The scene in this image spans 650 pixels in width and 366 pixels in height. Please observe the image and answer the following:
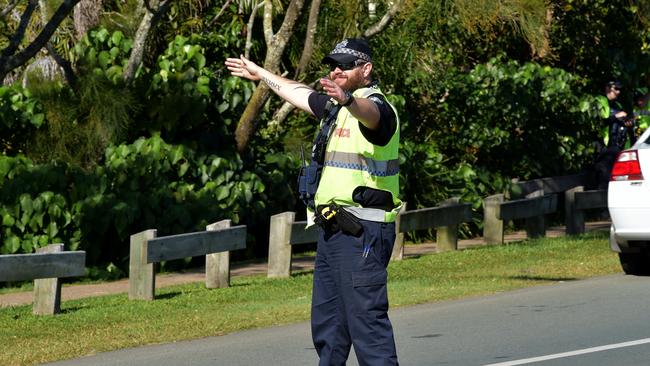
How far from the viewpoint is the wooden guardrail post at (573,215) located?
1741 cm

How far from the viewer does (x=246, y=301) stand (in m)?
12.2

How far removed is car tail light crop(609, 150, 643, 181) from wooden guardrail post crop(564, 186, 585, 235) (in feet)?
16.2

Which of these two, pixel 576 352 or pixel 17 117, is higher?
pixel 17 117

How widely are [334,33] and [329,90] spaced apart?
12815 mm

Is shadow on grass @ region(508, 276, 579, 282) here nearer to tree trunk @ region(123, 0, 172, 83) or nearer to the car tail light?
the car tail light

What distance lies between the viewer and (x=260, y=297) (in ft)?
40.6

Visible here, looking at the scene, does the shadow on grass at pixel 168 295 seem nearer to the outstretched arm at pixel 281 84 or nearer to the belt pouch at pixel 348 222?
the outstretched arm at pixel 281 84

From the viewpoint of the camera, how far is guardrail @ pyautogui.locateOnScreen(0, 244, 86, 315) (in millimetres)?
→ 11039

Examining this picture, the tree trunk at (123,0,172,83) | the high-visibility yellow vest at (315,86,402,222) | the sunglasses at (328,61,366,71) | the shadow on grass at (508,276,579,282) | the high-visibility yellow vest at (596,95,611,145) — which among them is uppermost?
the tree trunk at (123,0,172,83)

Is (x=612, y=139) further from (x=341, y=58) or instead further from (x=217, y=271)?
(x=341, y=58)

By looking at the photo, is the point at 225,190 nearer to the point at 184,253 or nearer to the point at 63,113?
the point at 63,113

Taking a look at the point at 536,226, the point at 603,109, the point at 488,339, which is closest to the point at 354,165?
the point at 488,339

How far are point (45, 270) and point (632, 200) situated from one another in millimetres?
5243

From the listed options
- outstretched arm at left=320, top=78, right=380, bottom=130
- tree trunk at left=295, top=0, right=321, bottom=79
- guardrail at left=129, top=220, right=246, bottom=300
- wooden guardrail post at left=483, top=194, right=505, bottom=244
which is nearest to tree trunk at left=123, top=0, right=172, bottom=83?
tree trunk at left=295, top=0, right=321, bottom=79
